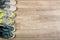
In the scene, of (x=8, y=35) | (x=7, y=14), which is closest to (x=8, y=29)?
(x=8, y=35)

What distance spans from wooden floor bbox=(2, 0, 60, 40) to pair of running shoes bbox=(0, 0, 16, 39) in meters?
0.05

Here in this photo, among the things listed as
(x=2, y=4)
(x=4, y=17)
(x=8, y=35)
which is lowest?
(x=8, y=35)

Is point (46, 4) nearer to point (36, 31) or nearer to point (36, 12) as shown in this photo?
point (36, 12)

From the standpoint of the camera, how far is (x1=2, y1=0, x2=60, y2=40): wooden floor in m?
1.60

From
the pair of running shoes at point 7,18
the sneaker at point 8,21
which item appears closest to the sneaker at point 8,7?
the pair of running shoes at point 7,18

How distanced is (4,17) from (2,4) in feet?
0.67

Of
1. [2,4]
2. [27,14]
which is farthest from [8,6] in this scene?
[27,14]

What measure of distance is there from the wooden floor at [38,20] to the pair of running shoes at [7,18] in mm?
53

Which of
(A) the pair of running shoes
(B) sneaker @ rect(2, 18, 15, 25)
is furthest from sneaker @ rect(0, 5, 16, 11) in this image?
(B) sneaker @ rect(2, 18, 15, 25)

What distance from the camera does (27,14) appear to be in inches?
71.1

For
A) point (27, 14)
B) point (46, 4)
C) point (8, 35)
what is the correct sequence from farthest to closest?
point (46, 4) → point (27, 14) → point (8, 35)

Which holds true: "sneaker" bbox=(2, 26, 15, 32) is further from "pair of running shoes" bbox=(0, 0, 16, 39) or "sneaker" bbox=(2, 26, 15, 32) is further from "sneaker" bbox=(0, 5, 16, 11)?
"sneaker" bbox=(0, 5, 16, 11)

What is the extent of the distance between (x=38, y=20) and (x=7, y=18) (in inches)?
12.9

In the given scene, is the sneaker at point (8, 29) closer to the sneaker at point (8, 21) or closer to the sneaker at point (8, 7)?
the sneaker at point (8, 21)
